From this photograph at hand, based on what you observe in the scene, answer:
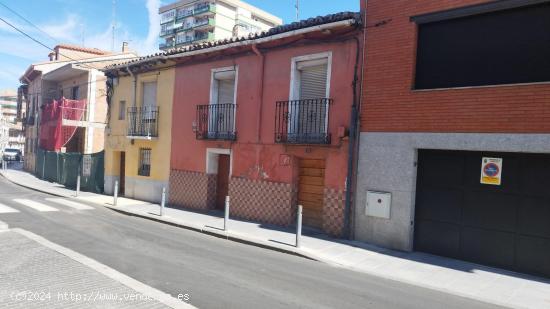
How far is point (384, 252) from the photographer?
8.75 m

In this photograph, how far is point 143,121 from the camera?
16328 mm

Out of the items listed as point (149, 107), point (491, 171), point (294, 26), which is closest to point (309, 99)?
point (294, 26)

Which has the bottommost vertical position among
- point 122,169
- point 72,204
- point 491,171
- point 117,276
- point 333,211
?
point 72,204

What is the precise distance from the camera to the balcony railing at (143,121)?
15875 millimetres

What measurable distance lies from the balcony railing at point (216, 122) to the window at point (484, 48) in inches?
238

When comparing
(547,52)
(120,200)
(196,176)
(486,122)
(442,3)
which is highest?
(442,3)

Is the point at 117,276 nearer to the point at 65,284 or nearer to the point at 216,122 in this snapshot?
the point at 65,284

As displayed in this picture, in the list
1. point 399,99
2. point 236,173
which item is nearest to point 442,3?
point 399,99

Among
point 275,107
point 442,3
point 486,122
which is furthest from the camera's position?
point 275,107

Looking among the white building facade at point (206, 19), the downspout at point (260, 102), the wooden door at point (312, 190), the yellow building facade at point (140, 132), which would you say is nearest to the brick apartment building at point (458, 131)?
the wooden door at point (312, 190)

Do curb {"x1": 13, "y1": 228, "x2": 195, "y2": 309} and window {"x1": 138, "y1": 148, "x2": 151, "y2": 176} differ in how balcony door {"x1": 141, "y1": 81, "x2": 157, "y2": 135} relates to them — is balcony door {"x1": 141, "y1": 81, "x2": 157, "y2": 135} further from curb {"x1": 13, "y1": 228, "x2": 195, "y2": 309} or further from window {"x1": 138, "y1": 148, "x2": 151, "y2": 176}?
curb {"x1": 13, "y1": 228, "x2": 195, "y2": 309}

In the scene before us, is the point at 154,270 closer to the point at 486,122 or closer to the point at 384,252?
the point at 384,252

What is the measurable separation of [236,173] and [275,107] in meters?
2.52

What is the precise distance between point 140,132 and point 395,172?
10.9 meters
